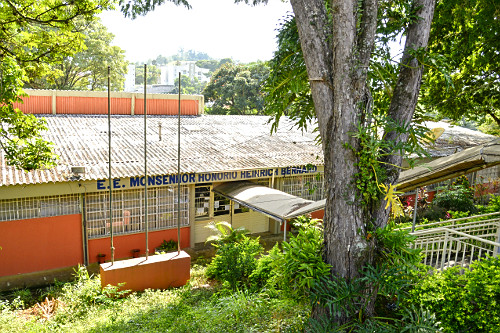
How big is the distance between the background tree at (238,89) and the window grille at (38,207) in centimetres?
2141

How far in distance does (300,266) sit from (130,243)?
9116 mm

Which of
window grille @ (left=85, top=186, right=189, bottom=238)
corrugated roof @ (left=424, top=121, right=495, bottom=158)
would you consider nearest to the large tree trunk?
window grille @ (left=85, top=186, right=189, bottom=238)

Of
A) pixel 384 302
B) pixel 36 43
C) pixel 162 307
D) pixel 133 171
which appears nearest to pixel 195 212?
pixel 133 171

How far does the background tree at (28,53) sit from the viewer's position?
6539 millimetres

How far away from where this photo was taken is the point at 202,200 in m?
13.8

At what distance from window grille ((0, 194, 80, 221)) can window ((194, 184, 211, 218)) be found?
3876 millimetres

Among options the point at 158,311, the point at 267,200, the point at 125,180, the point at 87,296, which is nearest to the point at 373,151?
the point at 158,311

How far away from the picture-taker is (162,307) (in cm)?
824

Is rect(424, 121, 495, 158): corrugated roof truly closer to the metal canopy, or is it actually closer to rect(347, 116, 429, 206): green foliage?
the metal canopy

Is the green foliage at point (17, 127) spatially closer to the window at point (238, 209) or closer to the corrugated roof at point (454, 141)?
the window at point (238, 209)

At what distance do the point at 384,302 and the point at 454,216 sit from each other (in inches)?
157

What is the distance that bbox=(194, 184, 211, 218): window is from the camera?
536 inches

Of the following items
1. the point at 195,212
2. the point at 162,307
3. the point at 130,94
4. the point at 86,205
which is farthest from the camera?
the point at 130,94

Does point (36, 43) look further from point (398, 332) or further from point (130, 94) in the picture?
point (130, 94)
